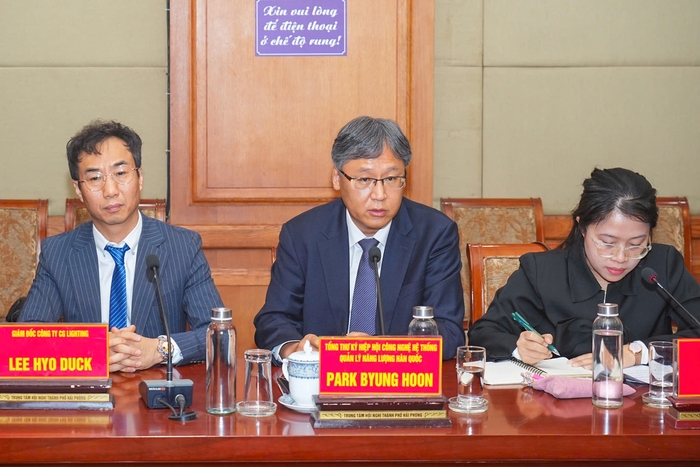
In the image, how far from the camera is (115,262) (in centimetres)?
229

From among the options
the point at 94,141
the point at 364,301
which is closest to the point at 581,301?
the point at 364,301

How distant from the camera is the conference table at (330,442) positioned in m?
1.37

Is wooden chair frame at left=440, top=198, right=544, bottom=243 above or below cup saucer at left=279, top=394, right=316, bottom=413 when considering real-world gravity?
above

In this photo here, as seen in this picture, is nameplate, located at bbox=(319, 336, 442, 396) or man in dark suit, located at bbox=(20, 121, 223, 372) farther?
man in dark suit, located at bbox=(20, 121, 223, 372)

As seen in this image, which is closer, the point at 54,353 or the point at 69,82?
the point at 54,353

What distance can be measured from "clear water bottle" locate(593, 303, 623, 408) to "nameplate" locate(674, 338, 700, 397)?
4.7 inches

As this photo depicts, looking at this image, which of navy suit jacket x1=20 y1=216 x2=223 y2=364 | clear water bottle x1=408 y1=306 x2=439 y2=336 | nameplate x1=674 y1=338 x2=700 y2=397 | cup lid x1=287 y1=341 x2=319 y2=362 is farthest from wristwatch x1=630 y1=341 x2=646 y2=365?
navy suit jacket x1=20 y1=216 x2=223 y2=364

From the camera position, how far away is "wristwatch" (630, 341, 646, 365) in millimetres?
1951

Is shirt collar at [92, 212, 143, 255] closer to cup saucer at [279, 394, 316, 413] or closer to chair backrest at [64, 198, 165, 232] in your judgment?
chair backrest at [64, 198, 165, 232]

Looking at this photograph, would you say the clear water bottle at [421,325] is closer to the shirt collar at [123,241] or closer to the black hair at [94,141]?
the shirt collar at [123,241]

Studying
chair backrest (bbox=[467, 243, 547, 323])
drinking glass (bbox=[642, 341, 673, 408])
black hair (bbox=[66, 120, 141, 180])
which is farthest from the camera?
chair backrest (bbox=[467, 243, 547, 323])

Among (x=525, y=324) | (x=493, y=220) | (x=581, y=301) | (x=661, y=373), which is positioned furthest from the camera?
(x=493, y=220)

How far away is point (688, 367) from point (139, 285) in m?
1.41

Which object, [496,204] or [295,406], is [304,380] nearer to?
[295,406]
